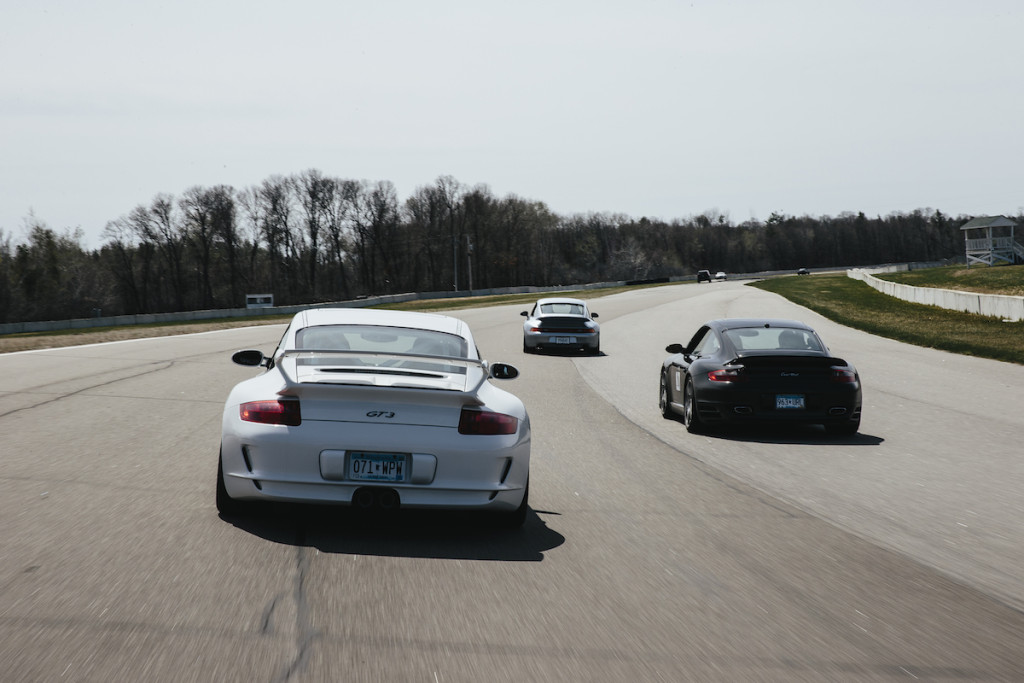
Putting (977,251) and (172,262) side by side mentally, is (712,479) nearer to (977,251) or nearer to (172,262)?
(172,262)

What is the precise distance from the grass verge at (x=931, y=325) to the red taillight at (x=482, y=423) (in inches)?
743

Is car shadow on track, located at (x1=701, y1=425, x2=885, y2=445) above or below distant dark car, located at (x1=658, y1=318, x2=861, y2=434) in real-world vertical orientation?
below

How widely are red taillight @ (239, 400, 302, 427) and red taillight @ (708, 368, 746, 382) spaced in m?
6.31

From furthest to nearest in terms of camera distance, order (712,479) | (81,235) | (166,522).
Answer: (81,235) < (712,479) < (166,522)

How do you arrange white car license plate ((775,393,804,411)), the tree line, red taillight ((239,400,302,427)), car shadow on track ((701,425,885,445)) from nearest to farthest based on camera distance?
1. red taillight ((239,400,302,427))
2. white car license plate ((775,393,804,411))
3. car shadow on track ((701,425,885,445))
4. the tree line

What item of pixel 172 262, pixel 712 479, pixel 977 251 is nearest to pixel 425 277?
pixel 172 262

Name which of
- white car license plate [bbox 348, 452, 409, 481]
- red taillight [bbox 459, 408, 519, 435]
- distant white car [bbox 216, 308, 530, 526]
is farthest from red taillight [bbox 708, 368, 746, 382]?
white car license plate [bbox 348, 452, 409, 481]

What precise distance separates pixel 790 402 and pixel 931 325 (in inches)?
957

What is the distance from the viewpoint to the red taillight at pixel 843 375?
10967 mm

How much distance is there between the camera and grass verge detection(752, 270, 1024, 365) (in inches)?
971

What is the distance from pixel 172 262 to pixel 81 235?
390 inches

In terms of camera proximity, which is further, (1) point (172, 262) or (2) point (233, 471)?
(1) point (172, 262)

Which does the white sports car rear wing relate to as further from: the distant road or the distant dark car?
the distant dark car

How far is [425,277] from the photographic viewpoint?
129 metres
